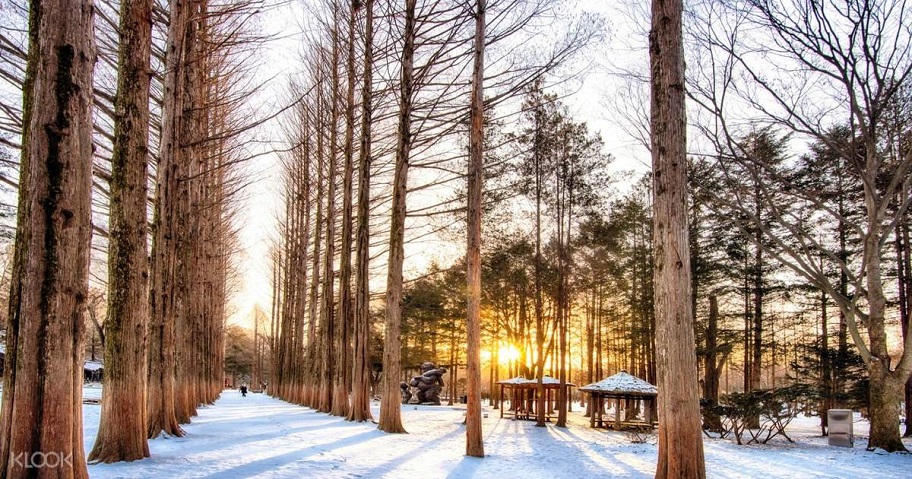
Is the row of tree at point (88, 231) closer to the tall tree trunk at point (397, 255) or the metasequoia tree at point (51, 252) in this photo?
the metasequoia tree at point (51, 252)

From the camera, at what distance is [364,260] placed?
14227 mm

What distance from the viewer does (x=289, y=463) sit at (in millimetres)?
6723

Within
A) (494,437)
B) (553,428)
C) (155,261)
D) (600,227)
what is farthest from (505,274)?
(155,261)

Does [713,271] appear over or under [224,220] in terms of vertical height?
under

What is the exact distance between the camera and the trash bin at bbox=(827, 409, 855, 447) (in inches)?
543

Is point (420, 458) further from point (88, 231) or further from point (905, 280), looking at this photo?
point (905, 280)

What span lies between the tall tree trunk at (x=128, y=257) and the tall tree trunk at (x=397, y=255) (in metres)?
5.91

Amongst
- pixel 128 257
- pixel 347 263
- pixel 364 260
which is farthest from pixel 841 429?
pixel 128 257

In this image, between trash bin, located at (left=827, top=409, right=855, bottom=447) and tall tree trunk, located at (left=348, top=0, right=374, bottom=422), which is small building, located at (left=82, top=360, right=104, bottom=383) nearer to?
tall tree trunk, located at (left=348, top=0, right=374, bottom=422)

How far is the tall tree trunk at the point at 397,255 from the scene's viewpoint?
39.3ft

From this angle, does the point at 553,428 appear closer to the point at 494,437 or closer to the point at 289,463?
the point at 494,437

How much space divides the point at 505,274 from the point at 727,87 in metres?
10.5

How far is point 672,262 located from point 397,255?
7.80m

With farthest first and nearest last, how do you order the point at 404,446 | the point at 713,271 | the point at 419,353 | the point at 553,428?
the point at 419,353 → the point at 713,271 → the point at 553,428 → the point at 404,446
